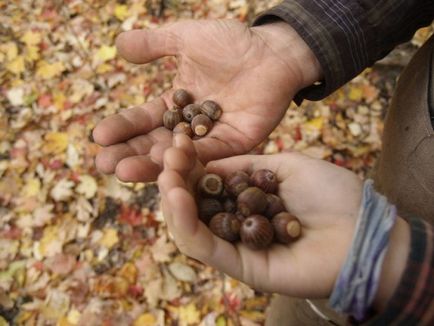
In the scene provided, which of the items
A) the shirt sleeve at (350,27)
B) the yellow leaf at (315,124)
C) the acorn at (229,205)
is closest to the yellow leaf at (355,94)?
the yellow leaf at (315,124)

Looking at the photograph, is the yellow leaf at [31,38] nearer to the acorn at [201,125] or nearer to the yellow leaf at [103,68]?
the yellow leaf at [103,68]

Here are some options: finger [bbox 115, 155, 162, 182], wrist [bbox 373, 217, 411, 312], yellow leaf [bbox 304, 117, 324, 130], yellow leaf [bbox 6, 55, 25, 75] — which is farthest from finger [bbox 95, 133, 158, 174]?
yellow leaf [bbox 6, 55, 25, 75]

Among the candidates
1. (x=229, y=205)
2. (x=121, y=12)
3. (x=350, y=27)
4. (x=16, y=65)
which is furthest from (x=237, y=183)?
(x=121, y=12)

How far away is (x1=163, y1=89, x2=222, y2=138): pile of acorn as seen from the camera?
10.2 ft

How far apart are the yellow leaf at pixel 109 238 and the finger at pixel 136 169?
1.96 metres

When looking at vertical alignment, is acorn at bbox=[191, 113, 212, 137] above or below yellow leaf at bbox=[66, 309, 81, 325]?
above

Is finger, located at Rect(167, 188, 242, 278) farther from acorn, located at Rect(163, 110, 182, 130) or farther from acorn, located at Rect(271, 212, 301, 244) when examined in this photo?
acorn, located at Rect(163, 110, 182, 130)

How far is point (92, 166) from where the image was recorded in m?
4.74

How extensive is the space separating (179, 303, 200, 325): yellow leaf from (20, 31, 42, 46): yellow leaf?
4128 mm

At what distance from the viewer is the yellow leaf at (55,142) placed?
4887 millimetres

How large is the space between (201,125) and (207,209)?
0.97 metres

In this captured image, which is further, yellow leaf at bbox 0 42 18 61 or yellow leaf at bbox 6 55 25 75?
yellow leaf at bbox 0 42 18 61

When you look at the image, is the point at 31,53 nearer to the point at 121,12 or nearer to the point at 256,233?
the point at 121,12

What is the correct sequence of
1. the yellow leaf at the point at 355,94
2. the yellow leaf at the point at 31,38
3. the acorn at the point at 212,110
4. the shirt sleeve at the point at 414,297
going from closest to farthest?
the shirt sleeve at the point at 414,297 < the acorn at the point at 212,110 < the yellow leaf at the point at 355,94 < the yellow leaf at the point at 31,38
